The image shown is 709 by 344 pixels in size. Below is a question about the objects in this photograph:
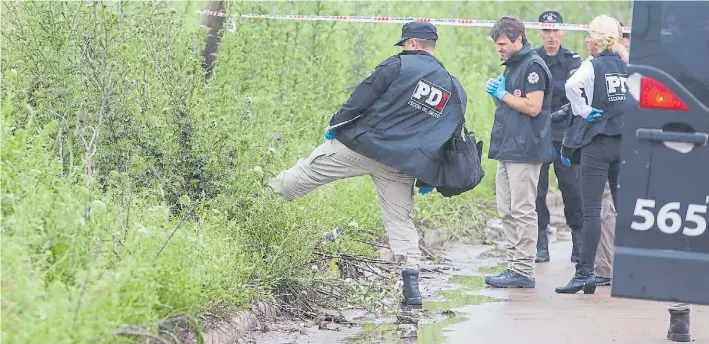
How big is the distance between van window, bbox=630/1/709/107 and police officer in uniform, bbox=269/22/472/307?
99.0 inches

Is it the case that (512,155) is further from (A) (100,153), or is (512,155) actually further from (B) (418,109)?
(A) (100,153)

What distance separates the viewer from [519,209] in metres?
9.15

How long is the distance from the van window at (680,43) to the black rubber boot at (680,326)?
1.98 metres

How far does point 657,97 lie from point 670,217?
54 centimetres

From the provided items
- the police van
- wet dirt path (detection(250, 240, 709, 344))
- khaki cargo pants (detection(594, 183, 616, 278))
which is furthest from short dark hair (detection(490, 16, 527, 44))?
the police van

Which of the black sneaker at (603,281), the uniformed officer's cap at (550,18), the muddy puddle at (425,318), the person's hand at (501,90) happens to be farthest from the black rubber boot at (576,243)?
the person's hand at (501,90)

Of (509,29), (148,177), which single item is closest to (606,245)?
(509,29)

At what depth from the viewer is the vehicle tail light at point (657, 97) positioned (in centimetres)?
541

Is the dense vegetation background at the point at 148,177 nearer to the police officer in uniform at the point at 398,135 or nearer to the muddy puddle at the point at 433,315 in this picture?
the police officer in uniform at the point at 398,135

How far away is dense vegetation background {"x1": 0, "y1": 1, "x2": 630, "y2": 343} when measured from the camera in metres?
5.34

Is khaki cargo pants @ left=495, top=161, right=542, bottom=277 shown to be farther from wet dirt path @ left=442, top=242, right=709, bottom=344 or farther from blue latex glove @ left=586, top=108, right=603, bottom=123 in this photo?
blue latex glove @ left=586, top=108, right=603, bottom=123

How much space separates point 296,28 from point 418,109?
4.61 metres

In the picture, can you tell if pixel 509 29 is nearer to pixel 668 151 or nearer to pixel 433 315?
pixel 433 315

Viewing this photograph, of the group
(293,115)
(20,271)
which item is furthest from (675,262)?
(293,115)
